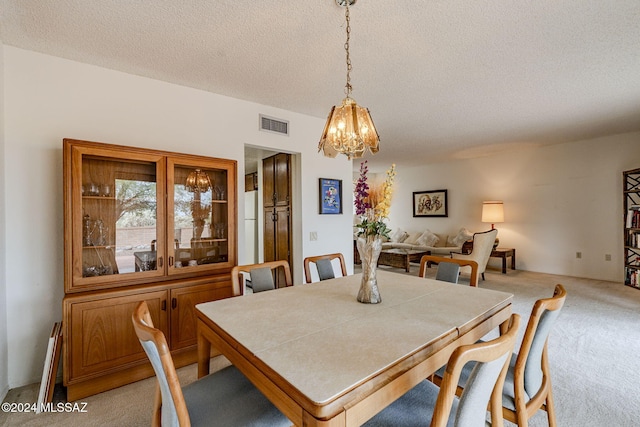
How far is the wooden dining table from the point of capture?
0.83 metres

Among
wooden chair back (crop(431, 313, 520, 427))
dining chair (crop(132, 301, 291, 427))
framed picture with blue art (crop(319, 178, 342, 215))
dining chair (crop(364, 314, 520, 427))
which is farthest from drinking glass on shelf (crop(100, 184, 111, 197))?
wooden chair back (crop(431, 313, 520, 427))

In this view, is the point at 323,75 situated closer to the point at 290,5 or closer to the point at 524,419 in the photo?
the point at 290,5

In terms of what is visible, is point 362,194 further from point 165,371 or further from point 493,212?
point 493,212

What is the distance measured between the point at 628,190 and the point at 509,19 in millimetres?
4384

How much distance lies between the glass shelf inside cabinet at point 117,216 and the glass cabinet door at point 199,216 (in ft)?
0.62

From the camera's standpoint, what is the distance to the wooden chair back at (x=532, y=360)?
109cm

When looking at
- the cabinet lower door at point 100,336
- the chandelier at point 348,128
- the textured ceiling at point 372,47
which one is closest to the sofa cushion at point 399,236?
the textured ceiling at point 372,47

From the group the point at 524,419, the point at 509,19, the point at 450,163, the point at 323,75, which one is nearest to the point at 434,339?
the point at 524,419

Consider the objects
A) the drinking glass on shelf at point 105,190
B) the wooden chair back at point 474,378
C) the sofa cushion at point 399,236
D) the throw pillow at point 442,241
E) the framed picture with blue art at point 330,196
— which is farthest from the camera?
the sofa cushion at point 399,236

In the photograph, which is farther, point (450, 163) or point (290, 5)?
point (450, 163)

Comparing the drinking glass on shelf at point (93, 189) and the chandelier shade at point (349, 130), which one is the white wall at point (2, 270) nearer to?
the drinking glass on shelf at point (93, 189)

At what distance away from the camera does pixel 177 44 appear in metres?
2.08

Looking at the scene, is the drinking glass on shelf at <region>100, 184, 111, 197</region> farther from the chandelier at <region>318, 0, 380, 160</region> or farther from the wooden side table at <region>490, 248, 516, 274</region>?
the wooden side table at <region>490, 248, 516, 274</region>

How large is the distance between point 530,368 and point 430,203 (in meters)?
6.46
